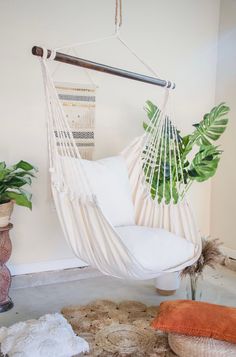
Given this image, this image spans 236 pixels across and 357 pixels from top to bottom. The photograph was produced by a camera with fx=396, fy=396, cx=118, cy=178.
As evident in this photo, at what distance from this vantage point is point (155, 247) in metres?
2.15

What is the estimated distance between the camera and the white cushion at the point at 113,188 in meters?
2.42

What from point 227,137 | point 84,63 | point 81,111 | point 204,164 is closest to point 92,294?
point 204,164

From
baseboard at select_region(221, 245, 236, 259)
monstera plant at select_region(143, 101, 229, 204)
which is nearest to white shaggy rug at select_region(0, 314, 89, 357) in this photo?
monstera plant at select_region(143, 101, 229, 204)

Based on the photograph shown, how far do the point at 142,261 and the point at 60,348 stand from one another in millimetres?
567

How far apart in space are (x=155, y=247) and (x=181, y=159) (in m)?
0.84

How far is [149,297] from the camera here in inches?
108

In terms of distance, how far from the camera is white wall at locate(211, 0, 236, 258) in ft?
11.3

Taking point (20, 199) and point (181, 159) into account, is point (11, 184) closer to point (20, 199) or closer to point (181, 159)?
point (20, 199)

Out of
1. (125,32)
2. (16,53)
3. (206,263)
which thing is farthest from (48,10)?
(206,263)

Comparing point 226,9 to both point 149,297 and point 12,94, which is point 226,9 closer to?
point 12,94

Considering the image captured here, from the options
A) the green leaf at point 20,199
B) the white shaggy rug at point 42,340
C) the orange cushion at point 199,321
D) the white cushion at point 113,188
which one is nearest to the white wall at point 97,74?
the green leaf at point 20,199

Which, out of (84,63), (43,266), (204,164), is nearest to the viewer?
(84,63)

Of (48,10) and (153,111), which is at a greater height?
(48,10)

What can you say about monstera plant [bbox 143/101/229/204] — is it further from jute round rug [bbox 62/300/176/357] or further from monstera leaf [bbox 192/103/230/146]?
jute round rug [bbox 62/300/176/357]
